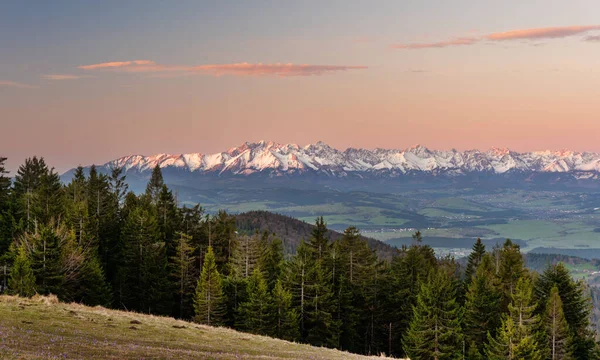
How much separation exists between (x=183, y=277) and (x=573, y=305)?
5956 centimetres

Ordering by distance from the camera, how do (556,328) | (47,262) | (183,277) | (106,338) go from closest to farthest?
(106,338) < (47,262) < (556,328) < (183,277)

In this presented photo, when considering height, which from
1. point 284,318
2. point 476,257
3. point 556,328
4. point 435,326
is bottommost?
point 556,328

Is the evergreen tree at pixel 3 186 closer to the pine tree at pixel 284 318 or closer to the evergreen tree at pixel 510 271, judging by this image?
the pine tree at pixel 284 318

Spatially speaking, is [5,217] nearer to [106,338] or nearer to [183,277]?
[183,277]

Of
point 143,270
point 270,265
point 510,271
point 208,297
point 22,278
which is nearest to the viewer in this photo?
point 22,278

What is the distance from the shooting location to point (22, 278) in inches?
2228

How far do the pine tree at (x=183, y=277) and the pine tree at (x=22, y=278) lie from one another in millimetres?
24131

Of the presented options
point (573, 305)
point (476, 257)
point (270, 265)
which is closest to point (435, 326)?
point (573, 305)

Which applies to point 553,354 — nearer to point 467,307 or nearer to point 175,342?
point 467,307

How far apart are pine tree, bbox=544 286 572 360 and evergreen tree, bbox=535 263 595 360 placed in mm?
5598

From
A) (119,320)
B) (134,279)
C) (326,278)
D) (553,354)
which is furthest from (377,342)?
(119,320)

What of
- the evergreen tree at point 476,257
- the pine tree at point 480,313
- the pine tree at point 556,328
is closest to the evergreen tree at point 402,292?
the pine tree at point 480,313

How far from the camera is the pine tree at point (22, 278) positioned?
5571cm

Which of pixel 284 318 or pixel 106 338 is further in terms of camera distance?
pixel 284 318
